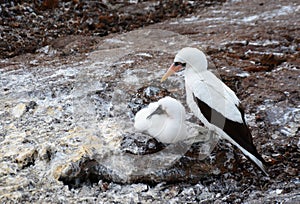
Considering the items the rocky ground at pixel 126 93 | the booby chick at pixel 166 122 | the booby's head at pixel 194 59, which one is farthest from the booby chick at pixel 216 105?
the rocky ground at pixel 126 93

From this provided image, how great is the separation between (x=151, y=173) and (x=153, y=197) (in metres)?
0.26

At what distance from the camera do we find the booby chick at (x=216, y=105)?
4430 mm

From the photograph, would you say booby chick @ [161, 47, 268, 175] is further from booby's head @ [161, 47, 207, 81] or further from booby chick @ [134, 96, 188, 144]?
booby chick @ [134, 96, 188, 144]

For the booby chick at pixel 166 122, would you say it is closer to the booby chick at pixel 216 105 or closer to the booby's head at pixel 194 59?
the booby chick at pixel 216 105

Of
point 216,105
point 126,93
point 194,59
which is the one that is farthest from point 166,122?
point 126,93

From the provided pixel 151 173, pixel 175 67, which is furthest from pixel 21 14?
pixel 151 173

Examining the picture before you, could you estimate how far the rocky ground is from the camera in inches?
178

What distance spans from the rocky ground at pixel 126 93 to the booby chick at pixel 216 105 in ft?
1.19

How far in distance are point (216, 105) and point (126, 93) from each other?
1.73m

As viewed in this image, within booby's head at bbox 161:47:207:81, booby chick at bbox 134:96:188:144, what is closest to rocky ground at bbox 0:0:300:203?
booby chick at bbox 134:96:188:144

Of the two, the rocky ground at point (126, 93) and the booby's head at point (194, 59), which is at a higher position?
the booby's head at point (194, 59)

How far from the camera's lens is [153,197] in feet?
14.5

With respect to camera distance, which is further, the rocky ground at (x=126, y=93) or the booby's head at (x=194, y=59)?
the booby's head at (x=194, y=59)

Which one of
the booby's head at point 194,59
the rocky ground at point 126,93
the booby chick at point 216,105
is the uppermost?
the booby's head at point 194,59
